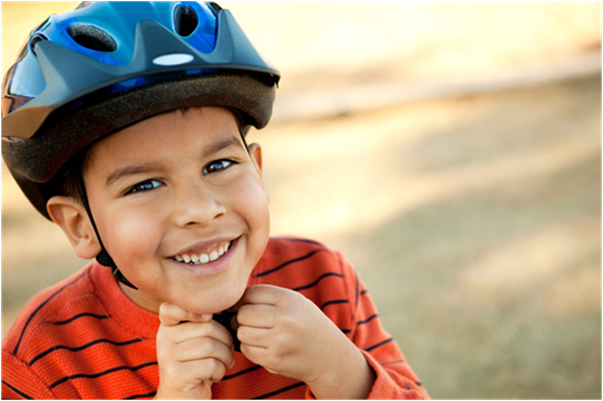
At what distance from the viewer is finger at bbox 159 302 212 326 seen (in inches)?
63.7

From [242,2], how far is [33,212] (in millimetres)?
4622

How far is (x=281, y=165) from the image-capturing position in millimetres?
4793

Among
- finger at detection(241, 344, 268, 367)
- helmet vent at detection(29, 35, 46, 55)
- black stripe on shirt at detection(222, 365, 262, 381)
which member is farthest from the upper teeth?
helmet vent at detection(29, 35, 46, 55)

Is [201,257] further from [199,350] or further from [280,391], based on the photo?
[280,391]

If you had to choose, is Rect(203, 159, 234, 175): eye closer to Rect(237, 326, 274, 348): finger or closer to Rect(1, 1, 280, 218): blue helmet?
Rect(1, 1, 280, 218): blue helmet

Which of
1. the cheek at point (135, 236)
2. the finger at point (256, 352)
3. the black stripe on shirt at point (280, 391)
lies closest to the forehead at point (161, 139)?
the cheek at point (135, 236)

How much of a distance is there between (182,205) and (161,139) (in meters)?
0.15

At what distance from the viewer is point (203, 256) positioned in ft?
5.17

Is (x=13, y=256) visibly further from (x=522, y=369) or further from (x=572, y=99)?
(x=572, y=99)

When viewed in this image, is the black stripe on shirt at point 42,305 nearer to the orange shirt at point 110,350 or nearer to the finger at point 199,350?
the orange shirt at point 110,350

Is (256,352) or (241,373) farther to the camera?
(241,373)

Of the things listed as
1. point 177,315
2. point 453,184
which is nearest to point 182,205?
point 177,315

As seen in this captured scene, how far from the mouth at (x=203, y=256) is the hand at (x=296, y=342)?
0.49ft

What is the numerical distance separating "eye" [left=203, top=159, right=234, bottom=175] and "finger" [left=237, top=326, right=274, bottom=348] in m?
0.38
